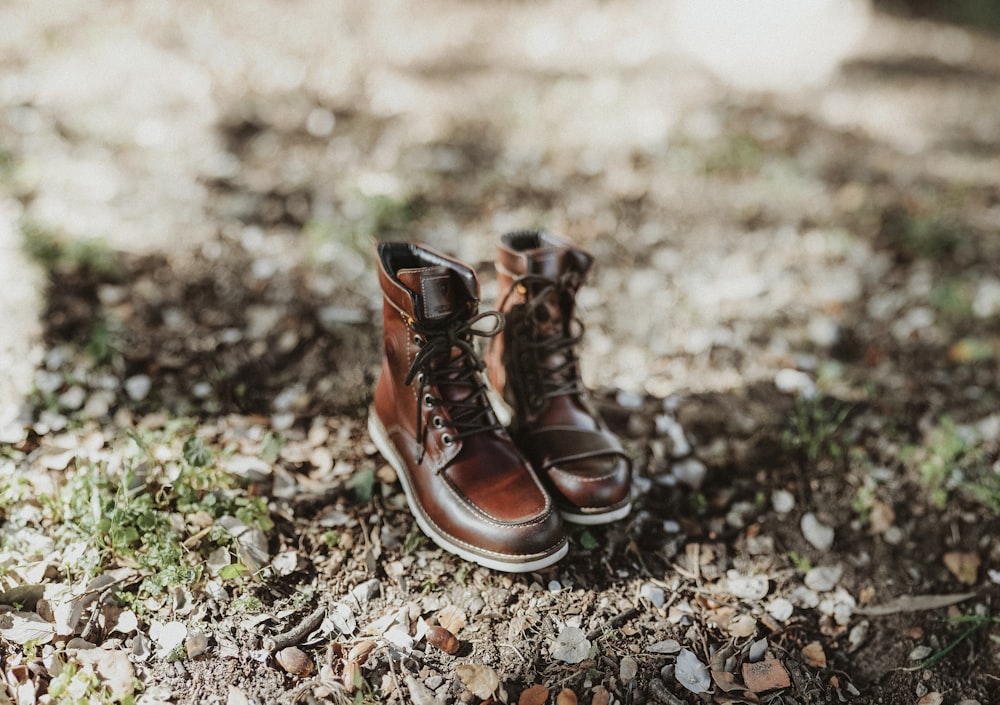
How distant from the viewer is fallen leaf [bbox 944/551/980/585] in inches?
114

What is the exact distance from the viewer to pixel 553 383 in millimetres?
3025

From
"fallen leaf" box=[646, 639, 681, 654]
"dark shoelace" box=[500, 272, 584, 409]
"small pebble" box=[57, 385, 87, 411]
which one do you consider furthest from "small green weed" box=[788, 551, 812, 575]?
"small pebble" box=[57, 385, 87, 411]

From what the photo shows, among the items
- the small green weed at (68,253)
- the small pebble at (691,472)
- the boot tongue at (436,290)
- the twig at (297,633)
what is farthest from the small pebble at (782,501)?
the small green weed at (68,253)

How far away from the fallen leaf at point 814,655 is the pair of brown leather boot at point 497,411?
2.80ft

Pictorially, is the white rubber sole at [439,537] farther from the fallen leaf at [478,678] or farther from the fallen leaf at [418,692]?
the fallen leaf at [418,692]

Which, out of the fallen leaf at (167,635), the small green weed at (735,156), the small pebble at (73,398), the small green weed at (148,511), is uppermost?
the small green weed at (735,156)

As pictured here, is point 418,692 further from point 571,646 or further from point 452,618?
point 571,646

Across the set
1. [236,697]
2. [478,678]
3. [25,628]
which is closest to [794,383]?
[478,678]

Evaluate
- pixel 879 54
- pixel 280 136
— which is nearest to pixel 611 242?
pixel 280 136

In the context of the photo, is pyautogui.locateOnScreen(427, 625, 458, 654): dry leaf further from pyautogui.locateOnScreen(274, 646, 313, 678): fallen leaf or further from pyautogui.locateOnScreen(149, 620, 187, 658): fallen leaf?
pyautogui.locateOnScreen(149, 620, 187, 658): fallen leaf

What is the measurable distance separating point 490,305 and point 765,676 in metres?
2.48

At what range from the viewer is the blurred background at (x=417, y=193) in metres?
3.79

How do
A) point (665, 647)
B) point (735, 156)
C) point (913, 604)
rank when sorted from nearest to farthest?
point (665, 647) < point (913, 604) < point (735, 156)

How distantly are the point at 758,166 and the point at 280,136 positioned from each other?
406 centimetres
